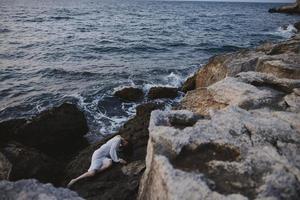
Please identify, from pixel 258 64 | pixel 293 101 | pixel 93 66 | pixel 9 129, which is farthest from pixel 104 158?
pixel 93 66

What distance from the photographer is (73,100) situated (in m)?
14.2

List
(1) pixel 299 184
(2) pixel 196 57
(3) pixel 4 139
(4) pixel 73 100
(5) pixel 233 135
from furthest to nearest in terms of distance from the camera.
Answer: (2) pixel 196 57
(4) pixel 73 100
(3) pixel 4 139
(5) pixel 233 135
(1) pixel 299 184

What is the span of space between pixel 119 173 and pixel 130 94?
769cm

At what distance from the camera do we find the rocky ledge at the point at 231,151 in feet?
12.0

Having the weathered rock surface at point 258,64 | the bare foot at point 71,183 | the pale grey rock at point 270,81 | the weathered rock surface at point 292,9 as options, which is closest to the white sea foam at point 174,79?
the weathered rock surface at point 258,64

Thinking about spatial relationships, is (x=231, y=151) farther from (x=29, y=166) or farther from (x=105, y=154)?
(x=29, y=166)

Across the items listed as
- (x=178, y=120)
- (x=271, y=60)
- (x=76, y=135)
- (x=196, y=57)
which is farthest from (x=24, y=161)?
(x=196, y=57)

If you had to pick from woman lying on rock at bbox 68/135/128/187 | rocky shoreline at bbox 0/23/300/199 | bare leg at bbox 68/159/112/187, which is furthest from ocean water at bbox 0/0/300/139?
bare leg at bbox 68/159/112/187

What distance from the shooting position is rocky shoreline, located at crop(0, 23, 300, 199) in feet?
12.5

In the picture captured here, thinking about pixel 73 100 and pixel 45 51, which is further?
pixel 45 51

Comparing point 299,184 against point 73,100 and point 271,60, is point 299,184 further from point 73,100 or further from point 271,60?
point 73,100

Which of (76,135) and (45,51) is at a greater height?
(76,135)

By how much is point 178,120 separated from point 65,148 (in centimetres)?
553

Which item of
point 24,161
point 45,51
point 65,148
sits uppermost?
point 24,161
